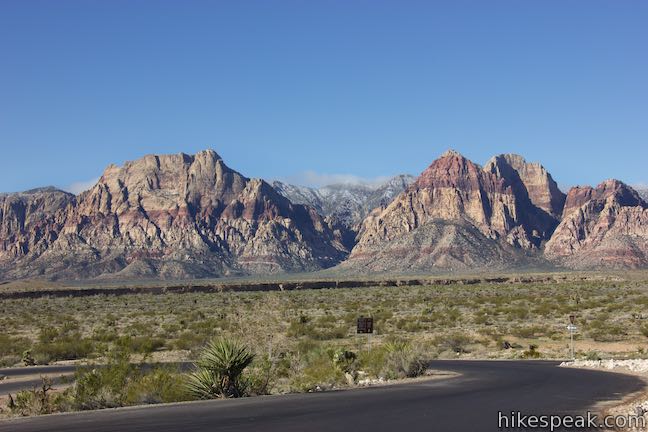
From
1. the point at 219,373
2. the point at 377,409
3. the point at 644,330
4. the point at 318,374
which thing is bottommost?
the point at 644,330

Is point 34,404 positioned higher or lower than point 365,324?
lower

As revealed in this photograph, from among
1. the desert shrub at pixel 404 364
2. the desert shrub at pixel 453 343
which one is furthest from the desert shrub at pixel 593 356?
the desert shrub at pixel 404 364

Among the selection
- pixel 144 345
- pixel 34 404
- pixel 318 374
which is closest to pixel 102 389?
pixel 34 404

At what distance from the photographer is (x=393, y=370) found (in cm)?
2589

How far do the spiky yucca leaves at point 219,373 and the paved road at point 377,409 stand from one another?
977mm

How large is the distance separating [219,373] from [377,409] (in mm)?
5442

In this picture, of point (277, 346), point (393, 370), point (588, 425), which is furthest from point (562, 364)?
point (588, 425)

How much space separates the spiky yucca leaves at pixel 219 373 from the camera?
2025 cm

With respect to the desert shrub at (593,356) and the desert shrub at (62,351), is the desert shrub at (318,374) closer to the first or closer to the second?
the desert shrub at (593,356)

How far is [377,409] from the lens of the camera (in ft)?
54.6

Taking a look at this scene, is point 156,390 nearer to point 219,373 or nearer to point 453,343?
point 219,373

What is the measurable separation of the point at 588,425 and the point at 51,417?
1144 cm

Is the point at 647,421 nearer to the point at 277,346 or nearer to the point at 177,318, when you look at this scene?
the point at 277,346

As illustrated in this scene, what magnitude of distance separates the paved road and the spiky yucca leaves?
977mm
